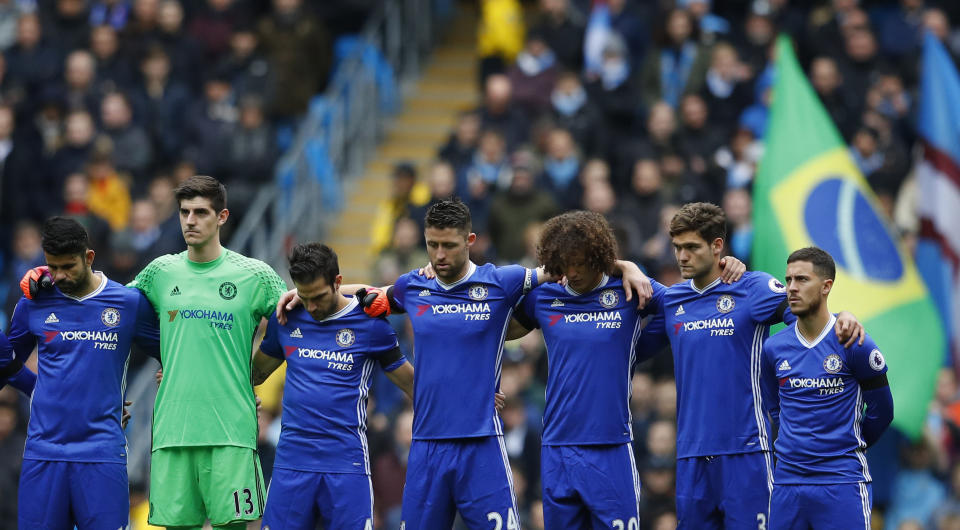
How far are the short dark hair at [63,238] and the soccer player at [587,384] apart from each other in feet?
10.7

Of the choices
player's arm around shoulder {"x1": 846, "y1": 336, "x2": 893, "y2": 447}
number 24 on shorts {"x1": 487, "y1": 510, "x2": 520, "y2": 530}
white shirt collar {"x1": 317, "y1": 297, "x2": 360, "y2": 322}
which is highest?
white shirt collar {"x1": 317, "y1": 297, "x2": 360, "y2": 322}

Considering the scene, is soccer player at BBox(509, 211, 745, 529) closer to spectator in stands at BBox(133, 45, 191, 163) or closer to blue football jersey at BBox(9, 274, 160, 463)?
blue football jersey at BBox(9, 274, 160, 463)

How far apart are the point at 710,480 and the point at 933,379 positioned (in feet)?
15.9

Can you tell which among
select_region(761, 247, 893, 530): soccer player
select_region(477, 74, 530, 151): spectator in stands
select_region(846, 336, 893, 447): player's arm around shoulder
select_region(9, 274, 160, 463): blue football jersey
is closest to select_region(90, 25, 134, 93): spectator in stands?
select_region(477, 74, 530, 151): spectator in stands

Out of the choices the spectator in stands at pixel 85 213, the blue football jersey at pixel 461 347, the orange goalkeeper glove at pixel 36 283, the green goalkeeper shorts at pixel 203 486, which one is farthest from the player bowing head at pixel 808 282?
the spectator in stands at pixel 85 213

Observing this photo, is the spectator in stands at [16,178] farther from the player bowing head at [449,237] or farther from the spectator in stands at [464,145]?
the player bowing head at [449,237]

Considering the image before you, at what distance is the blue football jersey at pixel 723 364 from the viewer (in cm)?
1142

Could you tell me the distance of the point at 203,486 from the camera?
11469 mm

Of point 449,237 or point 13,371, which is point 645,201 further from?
point 13,371

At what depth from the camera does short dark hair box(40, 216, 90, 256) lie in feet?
37.7

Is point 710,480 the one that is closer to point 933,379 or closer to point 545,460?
point 545,460

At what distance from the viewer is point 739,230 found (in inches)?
683

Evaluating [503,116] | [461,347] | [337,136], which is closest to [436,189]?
[503,116]

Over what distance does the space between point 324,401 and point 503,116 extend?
8.84m
